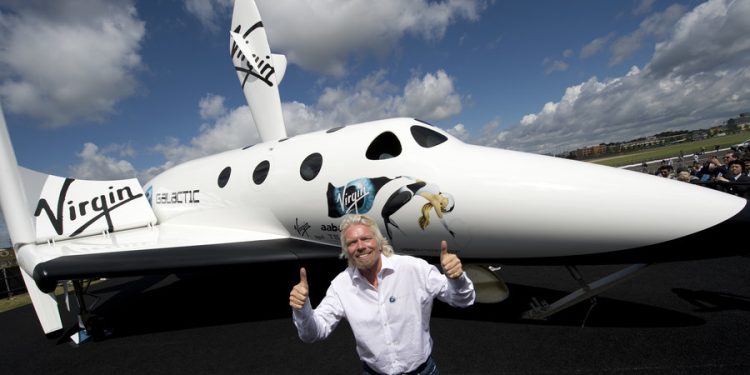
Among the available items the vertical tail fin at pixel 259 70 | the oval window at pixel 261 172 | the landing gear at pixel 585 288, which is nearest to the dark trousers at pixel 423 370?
the landing gear at pixel 585 288

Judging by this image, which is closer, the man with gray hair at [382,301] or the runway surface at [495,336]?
the man with gray hair at [382,301]

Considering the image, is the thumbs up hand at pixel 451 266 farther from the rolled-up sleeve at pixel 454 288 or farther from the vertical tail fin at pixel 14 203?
the vertical tail fin at pixel 14 203

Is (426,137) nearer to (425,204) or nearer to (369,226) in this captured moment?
(425,204)

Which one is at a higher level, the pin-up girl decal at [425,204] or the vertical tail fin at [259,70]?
the vertical tail fin at [259,70]

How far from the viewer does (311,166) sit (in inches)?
198

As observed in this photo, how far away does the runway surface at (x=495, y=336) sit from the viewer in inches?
139

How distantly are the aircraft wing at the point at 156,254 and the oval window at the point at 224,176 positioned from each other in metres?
0.98

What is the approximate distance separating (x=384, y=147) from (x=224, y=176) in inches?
134

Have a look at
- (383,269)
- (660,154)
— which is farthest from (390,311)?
(660,154)

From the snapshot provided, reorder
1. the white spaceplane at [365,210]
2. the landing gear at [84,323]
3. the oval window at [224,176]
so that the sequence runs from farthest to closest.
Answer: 1. the oval window at [224,176]
2. the landing gear at [84,323]
3. the white spaceplane at [365,210]

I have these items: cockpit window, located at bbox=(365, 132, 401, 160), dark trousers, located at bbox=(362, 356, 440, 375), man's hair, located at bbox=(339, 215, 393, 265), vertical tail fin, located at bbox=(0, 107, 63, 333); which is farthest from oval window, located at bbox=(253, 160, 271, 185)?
dark trousers, located at bbox=(362, 356, 440, 375)

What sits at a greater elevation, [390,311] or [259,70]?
[259,70]

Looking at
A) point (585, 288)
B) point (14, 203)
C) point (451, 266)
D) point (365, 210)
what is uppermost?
point (14, 203)

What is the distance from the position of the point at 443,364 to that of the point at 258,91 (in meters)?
8.62
